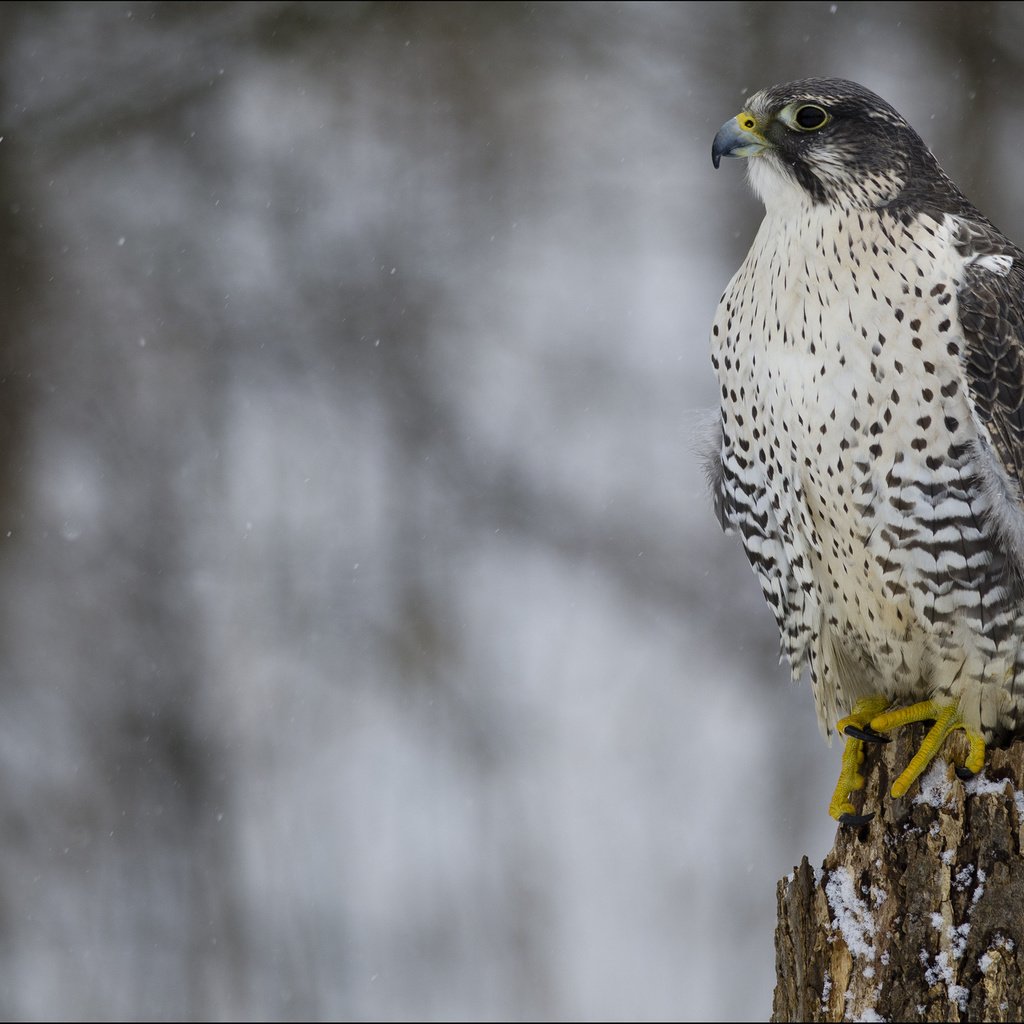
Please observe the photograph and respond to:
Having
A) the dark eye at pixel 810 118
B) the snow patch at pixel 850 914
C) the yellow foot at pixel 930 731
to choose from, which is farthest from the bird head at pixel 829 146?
the snow patch at pixel 850 914

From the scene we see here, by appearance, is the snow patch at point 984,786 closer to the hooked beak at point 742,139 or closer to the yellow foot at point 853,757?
the yellow foot at point 853,757

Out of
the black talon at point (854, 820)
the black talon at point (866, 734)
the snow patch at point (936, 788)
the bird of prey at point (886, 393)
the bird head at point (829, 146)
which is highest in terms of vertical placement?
the bird head at point (829, 146)

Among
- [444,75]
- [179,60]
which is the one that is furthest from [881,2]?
[179,60]

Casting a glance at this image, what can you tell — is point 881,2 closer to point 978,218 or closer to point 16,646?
point 978,218

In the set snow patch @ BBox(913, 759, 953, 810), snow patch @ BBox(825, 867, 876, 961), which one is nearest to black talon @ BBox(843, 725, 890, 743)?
snow patch @ BBox(913, 759, 953, 810)

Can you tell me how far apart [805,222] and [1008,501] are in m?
0.73

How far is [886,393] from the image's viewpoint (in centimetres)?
268

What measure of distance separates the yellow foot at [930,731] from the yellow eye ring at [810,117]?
131cm

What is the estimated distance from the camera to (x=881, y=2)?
6.74 m

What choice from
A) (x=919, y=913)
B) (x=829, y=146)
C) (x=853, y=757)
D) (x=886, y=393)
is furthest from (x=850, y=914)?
(x=829, y=146)

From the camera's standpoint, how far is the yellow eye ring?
2812 mm

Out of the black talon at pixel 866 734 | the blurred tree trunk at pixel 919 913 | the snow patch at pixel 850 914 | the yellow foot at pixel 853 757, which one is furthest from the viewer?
the black talon at pixel 866 734

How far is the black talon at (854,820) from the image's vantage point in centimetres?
264

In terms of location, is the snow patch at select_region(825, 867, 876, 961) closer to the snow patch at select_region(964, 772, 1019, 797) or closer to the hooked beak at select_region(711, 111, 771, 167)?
the snow patch at select_region(964, 772, 1019, 797)
